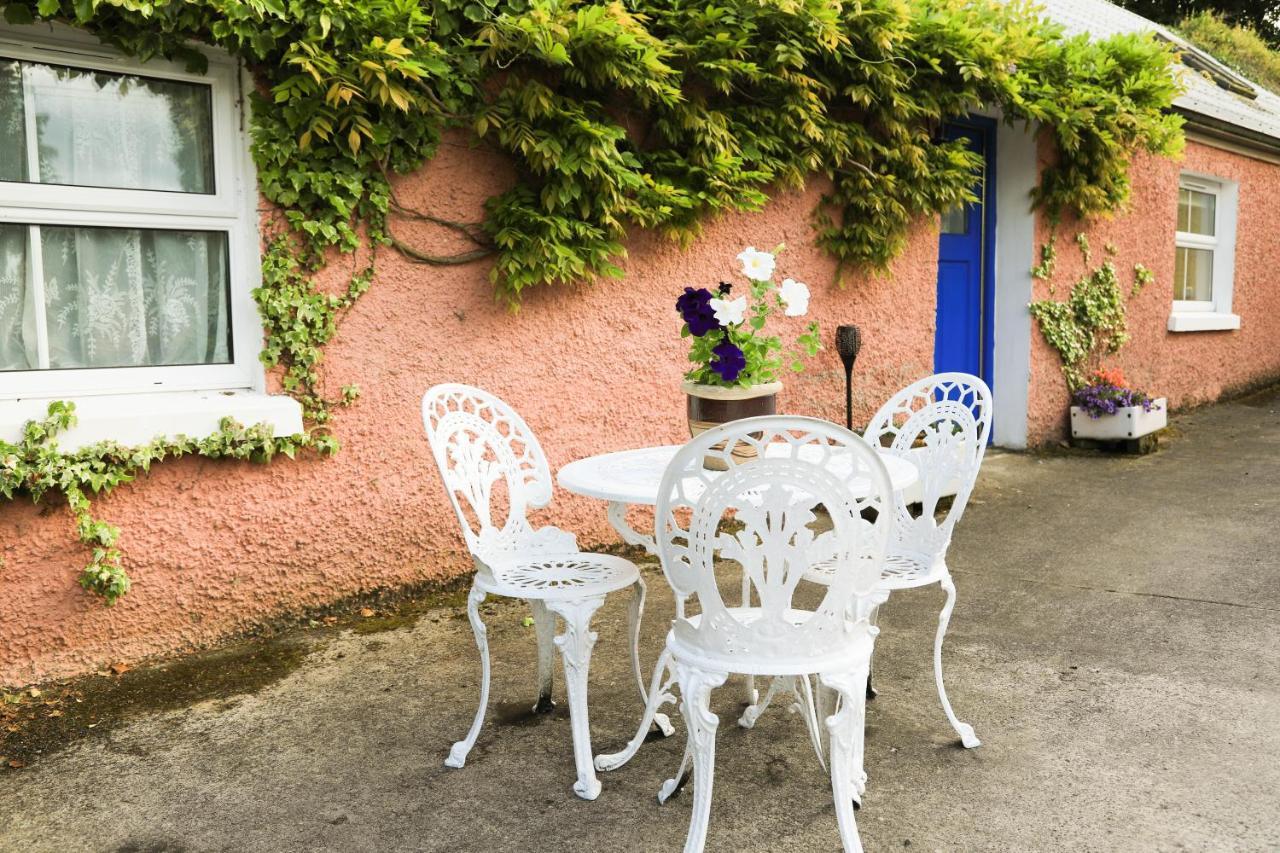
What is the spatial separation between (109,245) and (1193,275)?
9.48 meters

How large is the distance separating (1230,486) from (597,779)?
535 centimetres

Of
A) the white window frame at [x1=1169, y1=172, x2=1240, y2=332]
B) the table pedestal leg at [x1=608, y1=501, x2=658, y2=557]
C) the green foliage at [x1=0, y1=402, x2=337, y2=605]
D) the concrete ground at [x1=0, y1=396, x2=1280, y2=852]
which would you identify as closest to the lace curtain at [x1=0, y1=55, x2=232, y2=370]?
the green foliage at [x1=0, y1=402, x2=337, y2=605]

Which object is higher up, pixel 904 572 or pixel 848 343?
pixel 848 343

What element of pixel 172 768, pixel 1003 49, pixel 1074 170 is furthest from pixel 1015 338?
pixel 172 768

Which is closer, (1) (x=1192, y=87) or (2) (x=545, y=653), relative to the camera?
(2) (x=545, y=653)

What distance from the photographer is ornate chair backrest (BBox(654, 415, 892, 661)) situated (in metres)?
2.11

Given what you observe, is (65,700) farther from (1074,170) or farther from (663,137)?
(1074,170)

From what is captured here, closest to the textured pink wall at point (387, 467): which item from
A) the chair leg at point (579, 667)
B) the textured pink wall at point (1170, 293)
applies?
the chair leg at point (579, 667)

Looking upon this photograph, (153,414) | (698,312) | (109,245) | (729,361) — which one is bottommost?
(153,414)

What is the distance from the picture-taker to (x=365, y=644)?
381 centimetres

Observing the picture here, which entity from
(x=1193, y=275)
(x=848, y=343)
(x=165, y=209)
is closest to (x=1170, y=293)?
(x=1193, y=275)

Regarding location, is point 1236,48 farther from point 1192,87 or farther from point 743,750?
point 743,750

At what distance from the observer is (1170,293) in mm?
8812

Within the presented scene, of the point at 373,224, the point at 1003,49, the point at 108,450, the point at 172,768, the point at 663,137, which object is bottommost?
the point at 172,768
